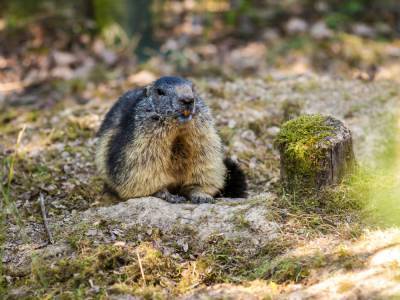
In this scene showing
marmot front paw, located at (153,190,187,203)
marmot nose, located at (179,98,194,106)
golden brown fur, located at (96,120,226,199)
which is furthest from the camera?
marmot front paw, located at (153,190,187,203)

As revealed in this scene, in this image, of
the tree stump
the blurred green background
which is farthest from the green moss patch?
the blurred green background

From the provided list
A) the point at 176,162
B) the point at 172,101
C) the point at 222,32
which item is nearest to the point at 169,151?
the point at 176,162

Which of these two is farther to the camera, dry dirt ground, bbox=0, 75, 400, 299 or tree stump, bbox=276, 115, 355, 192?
tree stump, bbox=276, 115, 355, 192

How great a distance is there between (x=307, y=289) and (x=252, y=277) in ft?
1.79

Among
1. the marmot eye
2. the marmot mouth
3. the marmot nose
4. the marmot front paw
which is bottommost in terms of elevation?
the marmot front paw

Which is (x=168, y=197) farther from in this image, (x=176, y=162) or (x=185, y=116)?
(x=185, y=116)

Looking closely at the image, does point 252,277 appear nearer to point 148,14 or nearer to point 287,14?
point 148,14

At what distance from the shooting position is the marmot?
5.62 meters

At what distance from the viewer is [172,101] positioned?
5.53m

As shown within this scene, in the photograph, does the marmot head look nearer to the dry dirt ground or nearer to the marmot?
the marmot

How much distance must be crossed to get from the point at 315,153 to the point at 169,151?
1.55 m

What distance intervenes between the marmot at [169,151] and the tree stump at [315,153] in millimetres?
936

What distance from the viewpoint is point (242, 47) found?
12.0 meters

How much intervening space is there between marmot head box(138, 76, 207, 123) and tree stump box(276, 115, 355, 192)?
0.92m
